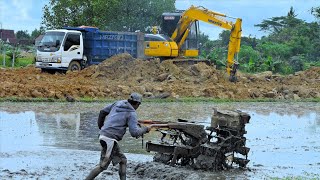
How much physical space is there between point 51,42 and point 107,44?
3.82 meters

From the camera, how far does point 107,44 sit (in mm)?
40031

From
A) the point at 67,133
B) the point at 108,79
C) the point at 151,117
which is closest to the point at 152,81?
the point at 108,79

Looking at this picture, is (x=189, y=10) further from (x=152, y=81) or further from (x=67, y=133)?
(x=67, y=133)

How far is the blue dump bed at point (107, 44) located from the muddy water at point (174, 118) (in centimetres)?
1307

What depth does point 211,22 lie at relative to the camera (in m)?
39.8

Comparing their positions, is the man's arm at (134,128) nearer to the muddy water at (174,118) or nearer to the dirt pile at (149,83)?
the muddy water at (174,118)

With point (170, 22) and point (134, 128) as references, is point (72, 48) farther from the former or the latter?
point (134, 128)

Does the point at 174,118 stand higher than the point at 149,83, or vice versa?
the point at 149,83

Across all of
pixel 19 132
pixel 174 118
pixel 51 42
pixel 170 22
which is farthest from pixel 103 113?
pixel 170 22

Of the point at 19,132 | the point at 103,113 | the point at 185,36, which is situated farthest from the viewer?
the point at 185,36

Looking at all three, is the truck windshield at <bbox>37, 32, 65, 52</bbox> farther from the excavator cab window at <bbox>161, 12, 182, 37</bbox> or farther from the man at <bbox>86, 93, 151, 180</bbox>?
the man at <bbox>86, 93, 151, 180</bbox>

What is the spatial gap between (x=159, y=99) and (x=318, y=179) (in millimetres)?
16248

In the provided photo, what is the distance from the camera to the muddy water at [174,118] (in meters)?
14.8

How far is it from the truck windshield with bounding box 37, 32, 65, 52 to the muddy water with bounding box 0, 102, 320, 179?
12030 millimetres
